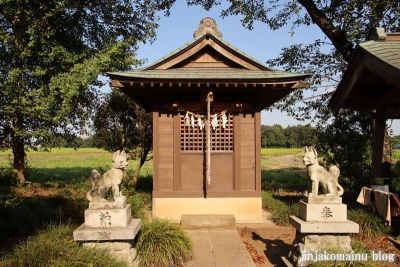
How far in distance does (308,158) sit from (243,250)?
2342mm

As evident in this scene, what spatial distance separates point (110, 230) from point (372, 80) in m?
7.22

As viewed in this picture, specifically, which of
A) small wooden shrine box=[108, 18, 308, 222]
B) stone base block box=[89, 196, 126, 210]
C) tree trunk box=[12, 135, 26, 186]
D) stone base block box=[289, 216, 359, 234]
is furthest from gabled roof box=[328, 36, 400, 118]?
tree trunk box=[12, 135, 26, 186]

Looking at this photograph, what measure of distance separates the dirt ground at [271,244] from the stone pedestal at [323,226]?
1000mm

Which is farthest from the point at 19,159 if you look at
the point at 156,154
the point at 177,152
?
the point at 177,152

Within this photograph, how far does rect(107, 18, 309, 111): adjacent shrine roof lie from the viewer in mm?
7680

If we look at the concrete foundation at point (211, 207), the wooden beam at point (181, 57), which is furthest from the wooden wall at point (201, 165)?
the wooden beam at point (181, 57)

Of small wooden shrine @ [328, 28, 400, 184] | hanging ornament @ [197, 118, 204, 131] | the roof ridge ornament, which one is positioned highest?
the roof ridge ornament

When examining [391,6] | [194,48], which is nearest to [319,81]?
[391,6]

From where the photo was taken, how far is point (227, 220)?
783cm

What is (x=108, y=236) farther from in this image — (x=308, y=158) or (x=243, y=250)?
(x=308, y=158)

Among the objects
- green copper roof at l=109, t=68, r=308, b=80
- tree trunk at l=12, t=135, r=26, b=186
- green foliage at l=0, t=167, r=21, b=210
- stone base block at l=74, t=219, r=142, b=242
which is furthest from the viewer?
tree trunk at l=12, t=135, r=26, b=186

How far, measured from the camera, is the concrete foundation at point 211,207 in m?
8.43

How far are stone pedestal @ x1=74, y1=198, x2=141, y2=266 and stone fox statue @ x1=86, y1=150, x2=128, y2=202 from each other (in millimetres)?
131

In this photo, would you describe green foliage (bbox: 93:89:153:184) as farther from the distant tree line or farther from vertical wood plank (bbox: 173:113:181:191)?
the distant tree line
